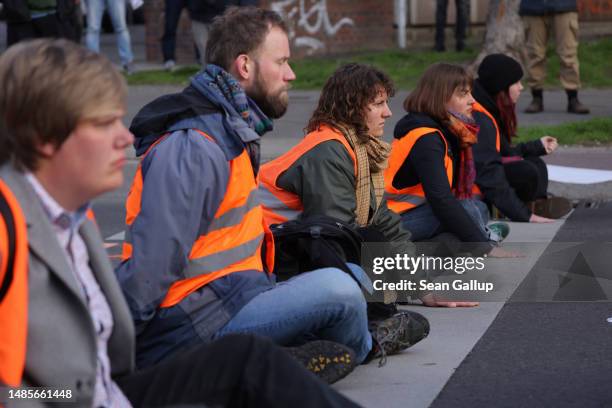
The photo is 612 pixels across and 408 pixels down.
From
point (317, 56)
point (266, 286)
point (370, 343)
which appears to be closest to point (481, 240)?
point (370, 343)

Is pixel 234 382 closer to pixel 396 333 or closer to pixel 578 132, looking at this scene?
pixel 396 333

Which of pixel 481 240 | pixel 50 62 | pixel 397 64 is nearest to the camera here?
pixel 50 62

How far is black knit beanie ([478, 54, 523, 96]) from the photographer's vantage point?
8078mm

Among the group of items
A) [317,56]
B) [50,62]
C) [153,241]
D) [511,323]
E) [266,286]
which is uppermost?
[50,62]

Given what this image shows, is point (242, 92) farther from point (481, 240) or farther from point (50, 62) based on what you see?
point (481, 240)

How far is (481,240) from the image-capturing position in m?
6.66

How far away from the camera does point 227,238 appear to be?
4.13 meters

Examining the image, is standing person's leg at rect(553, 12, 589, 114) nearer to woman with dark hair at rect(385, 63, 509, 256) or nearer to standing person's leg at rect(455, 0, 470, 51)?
standing person's leg at rect(455, 0, 470, 51)

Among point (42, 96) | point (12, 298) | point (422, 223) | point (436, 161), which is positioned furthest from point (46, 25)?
point (12, 298)

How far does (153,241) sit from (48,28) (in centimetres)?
802

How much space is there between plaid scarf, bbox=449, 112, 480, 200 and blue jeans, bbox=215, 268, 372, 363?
8.07 ft

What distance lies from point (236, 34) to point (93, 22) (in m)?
11.5

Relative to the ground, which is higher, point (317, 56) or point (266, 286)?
point (266, 286)

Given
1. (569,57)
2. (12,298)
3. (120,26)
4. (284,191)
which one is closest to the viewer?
(12,298)
